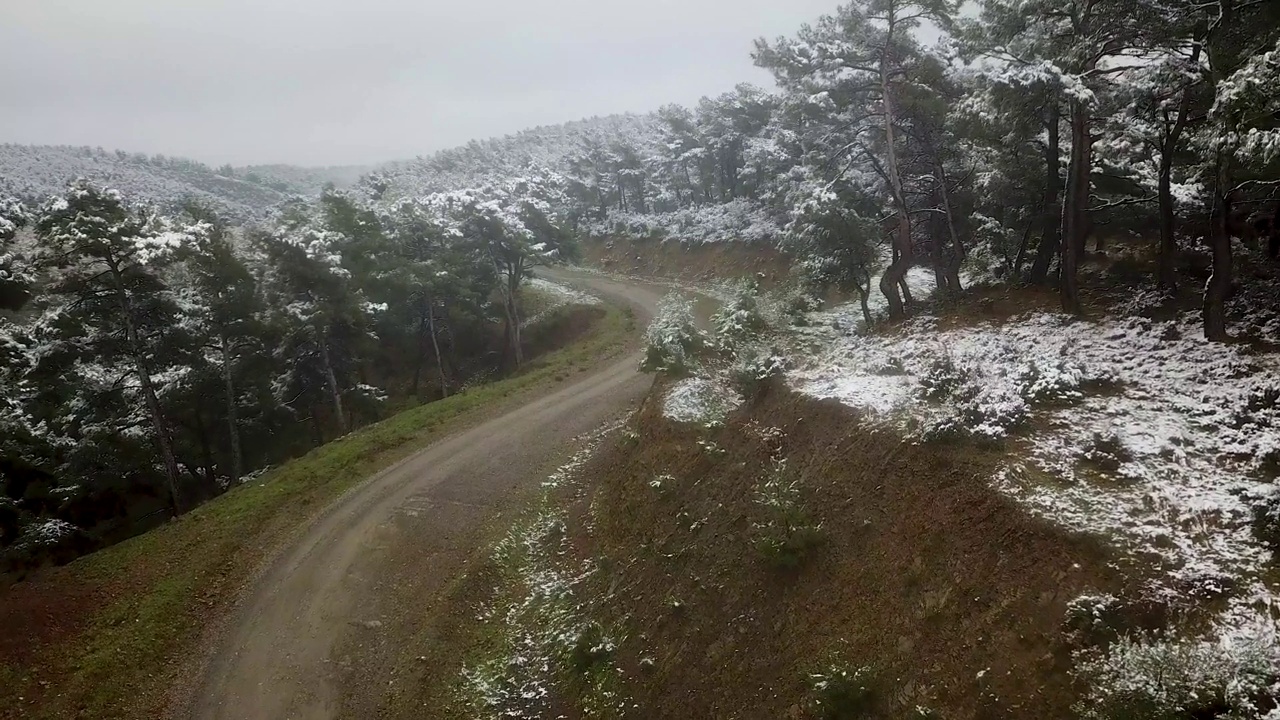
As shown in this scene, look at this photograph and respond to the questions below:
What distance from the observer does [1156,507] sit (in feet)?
28.8

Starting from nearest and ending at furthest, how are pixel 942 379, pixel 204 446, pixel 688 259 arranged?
pixel 942 379 < pixel 204 446 < pixel 688 259

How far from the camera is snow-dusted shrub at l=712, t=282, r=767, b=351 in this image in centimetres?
2181

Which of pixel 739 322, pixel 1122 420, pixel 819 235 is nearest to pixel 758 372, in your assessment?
pixel 739 322

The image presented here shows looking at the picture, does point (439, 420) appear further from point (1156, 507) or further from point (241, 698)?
point (1156, 507)

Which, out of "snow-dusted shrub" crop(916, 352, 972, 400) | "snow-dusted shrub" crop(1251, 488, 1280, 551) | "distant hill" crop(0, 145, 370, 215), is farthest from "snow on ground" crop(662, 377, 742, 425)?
"distant hill" crop(0, 145, 370, 215)

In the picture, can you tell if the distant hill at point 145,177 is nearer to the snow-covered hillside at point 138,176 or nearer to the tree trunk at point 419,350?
the snow-covered hillside at point 138,176

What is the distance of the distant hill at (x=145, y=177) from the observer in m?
98.4

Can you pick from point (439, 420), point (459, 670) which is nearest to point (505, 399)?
point (439, 420)

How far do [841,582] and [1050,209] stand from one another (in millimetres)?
14062

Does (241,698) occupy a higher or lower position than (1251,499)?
lower

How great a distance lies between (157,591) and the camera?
51.5 ft

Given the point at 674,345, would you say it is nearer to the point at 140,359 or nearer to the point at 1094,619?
the point at 1094,619

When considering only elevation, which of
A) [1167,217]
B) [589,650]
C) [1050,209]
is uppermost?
[1050,209]

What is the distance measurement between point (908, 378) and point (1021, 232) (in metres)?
10.3
